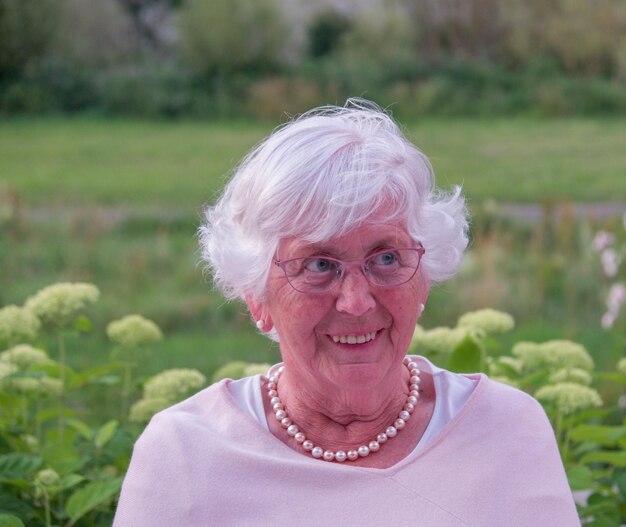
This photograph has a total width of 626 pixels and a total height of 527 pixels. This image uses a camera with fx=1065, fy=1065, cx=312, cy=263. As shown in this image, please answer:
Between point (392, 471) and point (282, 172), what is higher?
point (282, 172)

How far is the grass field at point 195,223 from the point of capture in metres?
5.41

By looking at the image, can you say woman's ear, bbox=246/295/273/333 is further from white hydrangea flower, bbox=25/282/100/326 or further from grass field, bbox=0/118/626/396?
grass field, bbox=0/118/626/396

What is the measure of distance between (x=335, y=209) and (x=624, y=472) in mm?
1072

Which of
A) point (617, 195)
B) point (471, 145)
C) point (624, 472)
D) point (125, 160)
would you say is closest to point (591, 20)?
point (471, 145)

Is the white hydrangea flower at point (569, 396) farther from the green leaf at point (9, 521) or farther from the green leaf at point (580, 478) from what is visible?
the green leaf at point (9, 521)

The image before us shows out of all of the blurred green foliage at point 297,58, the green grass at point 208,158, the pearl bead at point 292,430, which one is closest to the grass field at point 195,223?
the green grass at point 208,158

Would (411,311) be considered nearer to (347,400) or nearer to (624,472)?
(347,400)

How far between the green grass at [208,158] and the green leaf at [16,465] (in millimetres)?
4916

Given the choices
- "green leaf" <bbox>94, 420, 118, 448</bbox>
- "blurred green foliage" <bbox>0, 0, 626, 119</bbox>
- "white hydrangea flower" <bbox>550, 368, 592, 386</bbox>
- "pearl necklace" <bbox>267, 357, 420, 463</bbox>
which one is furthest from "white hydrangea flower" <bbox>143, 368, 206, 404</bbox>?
"blurred green foliage" <bbox>0, 0, 626, 119</bbox>

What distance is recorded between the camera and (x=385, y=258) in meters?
1.75

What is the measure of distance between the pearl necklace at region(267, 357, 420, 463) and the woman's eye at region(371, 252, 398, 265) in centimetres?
30

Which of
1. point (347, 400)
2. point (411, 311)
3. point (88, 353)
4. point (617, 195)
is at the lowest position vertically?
point (347, 400)

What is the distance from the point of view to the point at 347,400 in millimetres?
1812

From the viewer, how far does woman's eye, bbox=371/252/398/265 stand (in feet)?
5.70
